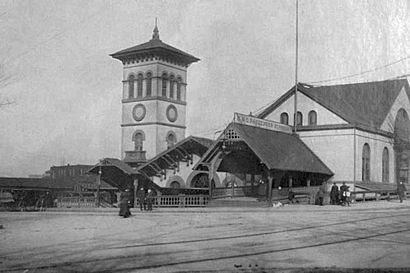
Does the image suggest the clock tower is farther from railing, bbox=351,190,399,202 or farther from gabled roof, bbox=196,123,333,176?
railing, bbox=351,190,399,202

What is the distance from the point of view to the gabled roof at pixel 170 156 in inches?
1480

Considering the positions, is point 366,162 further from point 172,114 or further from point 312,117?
point 172,114

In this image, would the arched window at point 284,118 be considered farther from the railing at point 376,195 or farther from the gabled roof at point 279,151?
the railing at point 376,195

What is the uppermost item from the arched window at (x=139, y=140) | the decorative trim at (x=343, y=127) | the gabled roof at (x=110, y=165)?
the decorative trim at (x=343, y=127)

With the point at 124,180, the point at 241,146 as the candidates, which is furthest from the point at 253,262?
the point at 124,180

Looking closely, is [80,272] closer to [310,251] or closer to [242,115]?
[310,251]

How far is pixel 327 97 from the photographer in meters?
37.1

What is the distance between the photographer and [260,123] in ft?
107

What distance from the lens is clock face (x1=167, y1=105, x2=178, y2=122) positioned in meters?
43.5

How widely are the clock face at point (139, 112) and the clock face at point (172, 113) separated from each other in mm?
1699

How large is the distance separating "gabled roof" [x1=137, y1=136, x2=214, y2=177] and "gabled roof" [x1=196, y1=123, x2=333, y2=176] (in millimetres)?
5703

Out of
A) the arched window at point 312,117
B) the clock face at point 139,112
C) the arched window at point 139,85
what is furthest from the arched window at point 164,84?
the arched window at point 312,117

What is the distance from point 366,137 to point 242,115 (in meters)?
9.11

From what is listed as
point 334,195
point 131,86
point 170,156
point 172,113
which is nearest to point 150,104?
point 172,113
